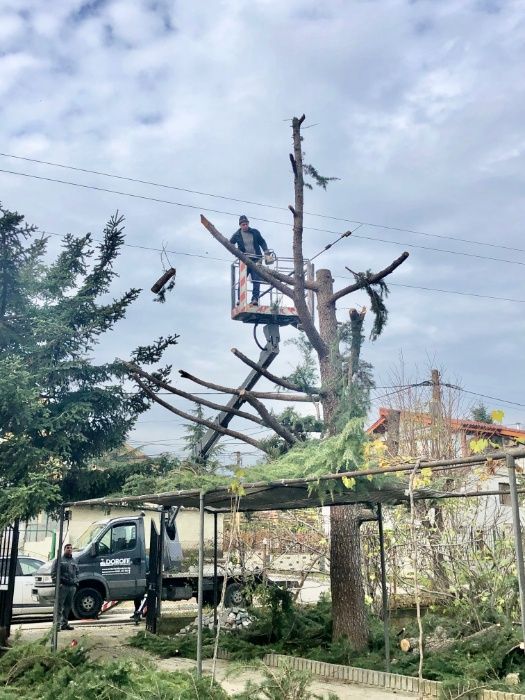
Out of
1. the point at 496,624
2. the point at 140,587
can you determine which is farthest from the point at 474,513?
the point at 140,587

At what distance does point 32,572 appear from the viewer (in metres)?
17.9

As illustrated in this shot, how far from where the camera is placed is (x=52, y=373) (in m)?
12.2

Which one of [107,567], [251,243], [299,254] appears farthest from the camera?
[107,567]

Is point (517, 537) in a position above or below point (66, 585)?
above

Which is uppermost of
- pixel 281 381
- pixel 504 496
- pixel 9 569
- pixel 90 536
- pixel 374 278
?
pixel 374 278

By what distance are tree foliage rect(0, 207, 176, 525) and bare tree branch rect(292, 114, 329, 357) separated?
10.4 feet

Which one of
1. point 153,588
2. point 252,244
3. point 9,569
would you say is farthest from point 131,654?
point 252,244

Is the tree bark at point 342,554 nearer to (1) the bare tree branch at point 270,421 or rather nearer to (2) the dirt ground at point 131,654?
(1) the bare tree branch at point 270,421

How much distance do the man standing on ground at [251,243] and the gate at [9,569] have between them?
18.7ft

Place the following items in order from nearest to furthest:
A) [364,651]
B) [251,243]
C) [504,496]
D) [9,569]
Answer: [364,651] < [9,569] < [251,243] < [504,496]

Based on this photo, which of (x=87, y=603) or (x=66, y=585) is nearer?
(x=66, y=585)

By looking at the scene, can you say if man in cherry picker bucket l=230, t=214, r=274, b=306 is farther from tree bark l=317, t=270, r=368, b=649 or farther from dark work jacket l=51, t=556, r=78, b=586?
dark work jacket l=51, t=556, r=78, b=586

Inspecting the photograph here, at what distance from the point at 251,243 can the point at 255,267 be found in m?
2.76

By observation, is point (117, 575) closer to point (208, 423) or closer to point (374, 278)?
point (208, 423)
